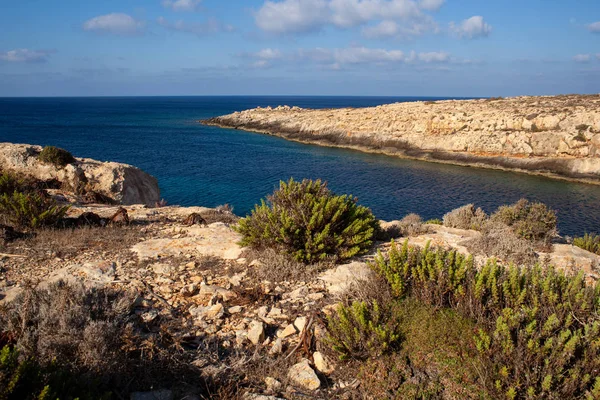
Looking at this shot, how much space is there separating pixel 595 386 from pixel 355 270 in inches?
125

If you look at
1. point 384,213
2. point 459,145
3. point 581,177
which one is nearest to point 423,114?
point 459,145

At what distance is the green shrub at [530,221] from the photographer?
8195mm

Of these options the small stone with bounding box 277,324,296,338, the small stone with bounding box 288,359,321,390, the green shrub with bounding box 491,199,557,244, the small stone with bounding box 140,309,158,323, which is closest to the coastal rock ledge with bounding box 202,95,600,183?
the green shrub with bounding box 491,199,557,244

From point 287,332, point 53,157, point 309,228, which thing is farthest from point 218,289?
point 53,157

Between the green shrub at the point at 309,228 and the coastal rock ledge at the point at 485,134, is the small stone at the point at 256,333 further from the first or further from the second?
the coastal rock ledge at the point at 485,134

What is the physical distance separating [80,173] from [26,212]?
A: 21.9 ft

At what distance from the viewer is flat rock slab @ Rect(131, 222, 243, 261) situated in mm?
6715

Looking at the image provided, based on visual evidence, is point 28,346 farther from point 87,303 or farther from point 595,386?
point 595,386

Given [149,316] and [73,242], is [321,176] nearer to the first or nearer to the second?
[73,242]

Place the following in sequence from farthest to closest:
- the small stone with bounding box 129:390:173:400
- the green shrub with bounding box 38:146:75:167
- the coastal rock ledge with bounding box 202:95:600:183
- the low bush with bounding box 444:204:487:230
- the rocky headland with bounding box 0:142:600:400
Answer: the coastal rock ledge with bounding box 202:95:600:183 → the green shrub with bounding box 38:146:75:167 → the low bush with bounding box 444:204:487:230 → the rocky headland with bounding box 0:142:600:400 → the small stone with bounding box 129:390:173:400

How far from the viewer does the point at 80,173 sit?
13617 millimetres

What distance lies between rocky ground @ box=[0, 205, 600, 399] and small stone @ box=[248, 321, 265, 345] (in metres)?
0.01

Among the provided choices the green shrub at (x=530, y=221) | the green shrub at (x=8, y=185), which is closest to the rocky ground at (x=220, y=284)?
the green shrub at (x=530, y=221)

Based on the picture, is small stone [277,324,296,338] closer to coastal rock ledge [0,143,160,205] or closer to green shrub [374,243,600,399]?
green shrub [374,243,600,399]
